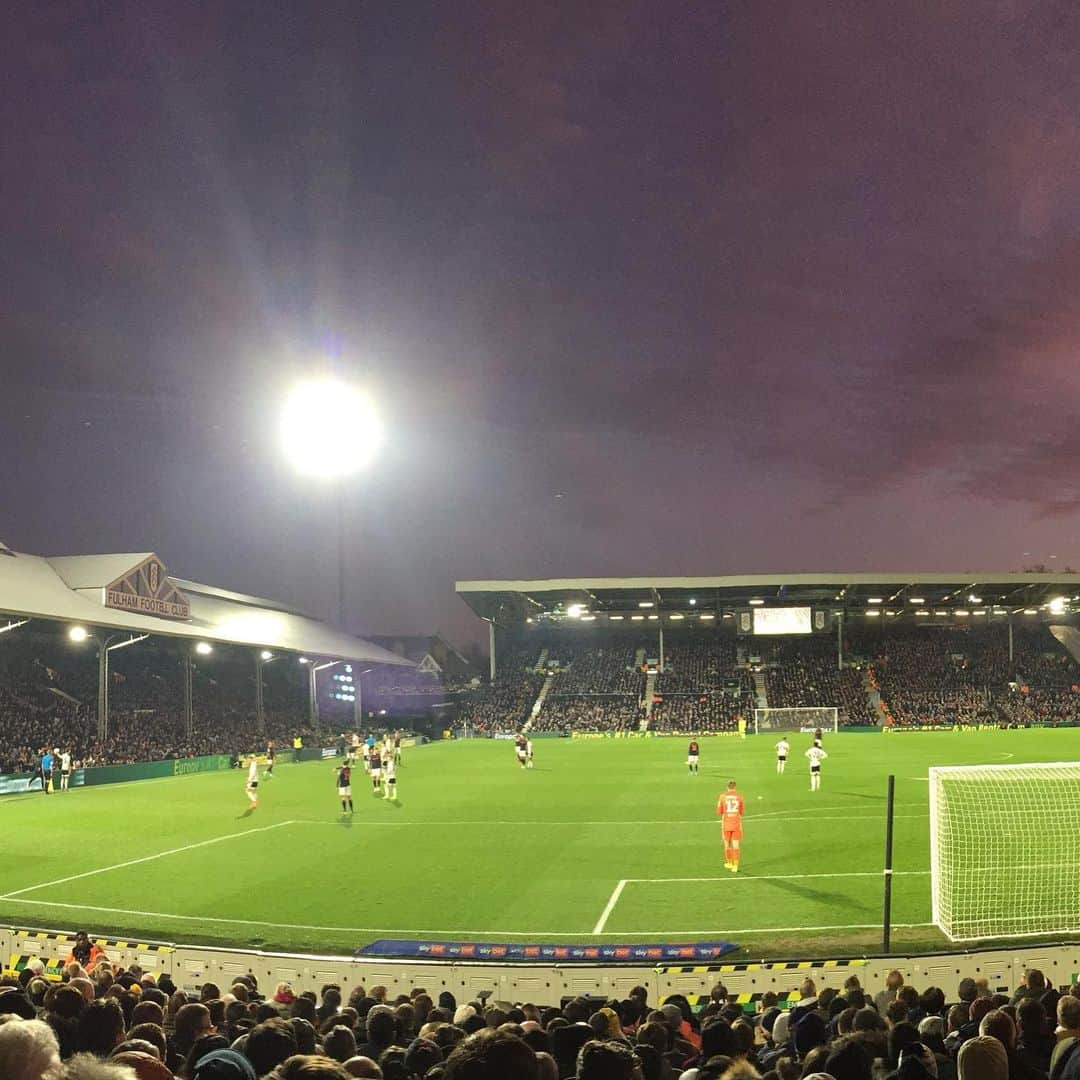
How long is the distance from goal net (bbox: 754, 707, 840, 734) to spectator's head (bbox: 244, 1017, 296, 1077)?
2916 inches

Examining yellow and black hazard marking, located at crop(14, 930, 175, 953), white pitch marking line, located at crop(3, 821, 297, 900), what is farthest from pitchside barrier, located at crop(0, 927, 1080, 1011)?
white pitch marking line, located at crop(3, 821, 297, 900)

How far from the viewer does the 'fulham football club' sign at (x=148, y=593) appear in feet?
174

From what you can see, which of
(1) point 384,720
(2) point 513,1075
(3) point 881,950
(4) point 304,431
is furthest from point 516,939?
(1) point 384,720

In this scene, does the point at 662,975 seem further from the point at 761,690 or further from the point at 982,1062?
the point at 761,690

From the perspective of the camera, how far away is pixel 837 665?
9188cm

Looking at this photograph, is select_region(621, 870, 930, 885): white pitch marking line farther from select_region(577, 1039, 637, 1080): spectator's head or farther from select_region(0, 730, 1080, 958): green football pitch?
select_region(577, 1039, 637, 1080): spectator's head

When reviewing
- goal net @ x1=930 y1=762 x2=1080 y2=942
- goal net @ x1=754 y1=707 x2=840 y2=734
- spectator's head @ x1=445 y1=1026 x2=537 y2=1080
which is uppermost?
spectator's head @ x1=445 y1=1026 x2=537 y2=1080

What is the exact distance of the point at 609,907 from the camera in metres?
18.0

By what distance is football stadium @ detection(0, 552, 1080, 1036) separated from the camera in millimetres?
15820

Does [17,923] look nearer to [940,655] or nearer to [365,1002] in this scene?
[365,1002]

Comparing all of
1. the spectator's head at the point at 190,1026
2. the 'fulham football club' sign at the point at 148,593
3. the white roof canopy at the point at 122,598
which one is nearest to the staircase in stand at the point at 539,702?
the white roof canopy at the point at 122,598

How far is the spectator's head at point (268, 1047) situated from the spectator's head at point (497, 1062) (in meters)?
3.00

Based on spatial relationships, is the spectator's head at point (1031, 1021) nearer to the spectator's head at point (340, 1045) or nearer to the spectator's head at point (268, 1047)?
the spectator's head at point (340, 1045)

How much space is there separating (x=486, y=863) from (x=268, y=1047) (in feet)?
56.6
